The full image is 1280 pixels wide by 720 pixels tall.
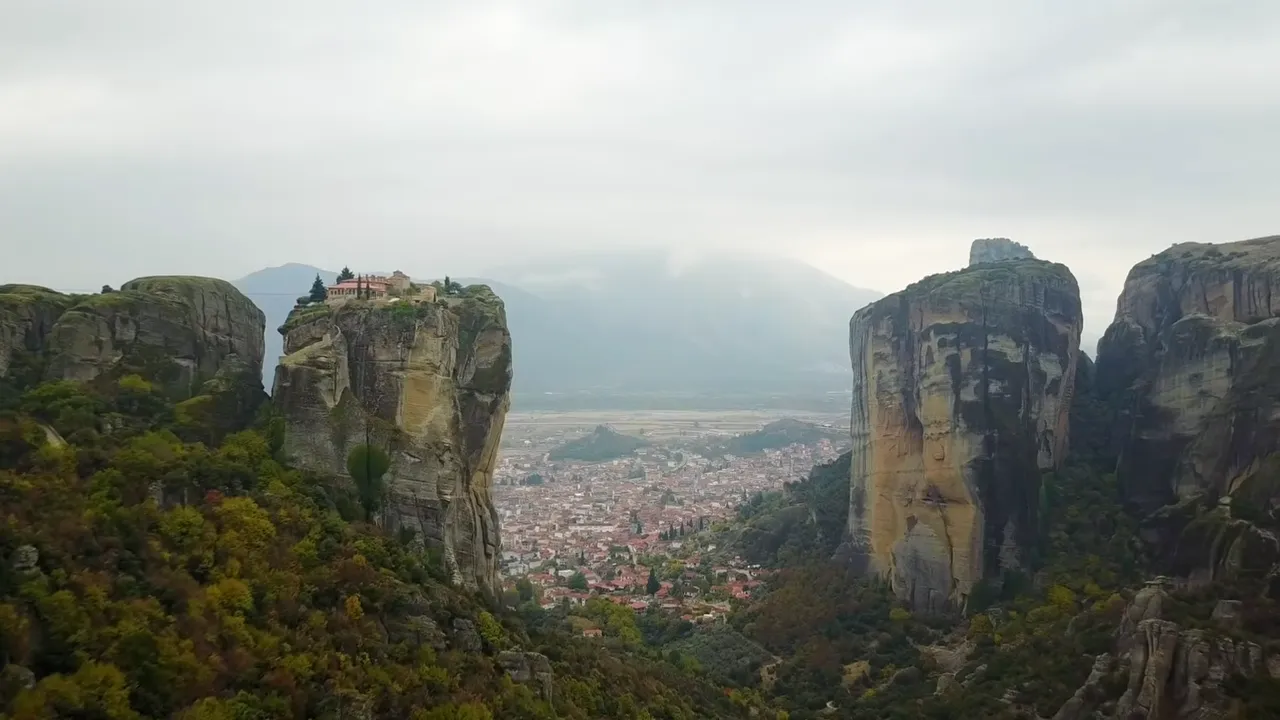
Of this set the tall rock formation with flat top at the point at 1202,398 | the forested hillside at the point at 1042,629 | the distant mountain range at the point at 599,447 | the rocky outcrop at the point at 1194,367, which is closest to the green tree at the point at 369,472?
the forested hillside at the point at 1042,629

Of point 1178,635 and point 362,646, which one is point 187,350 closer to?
point 362,646

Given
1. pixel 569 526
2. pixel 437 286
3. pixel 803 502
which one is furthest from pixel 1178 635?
pixel 569 526

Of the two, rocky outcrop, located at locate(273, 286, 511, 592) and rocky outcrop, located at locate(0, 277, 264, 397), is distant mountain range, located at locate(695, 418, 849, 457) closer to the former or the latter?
rocky outcrop, located at locate(273, 286, 511, 592)

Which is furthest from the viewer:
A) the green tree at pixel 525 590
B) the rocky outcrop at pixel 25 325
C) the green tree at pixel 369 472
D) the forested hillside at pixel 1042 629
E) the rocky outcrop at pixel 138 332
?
the green tree at pixel 525 590

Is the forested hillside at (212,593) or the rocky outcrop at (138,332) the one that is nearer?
the forested hillside at (212,593)

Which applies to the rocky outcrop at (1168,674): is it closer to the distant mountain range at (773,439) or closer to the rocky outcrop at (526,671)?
the rocky outcrop at (526,671)
